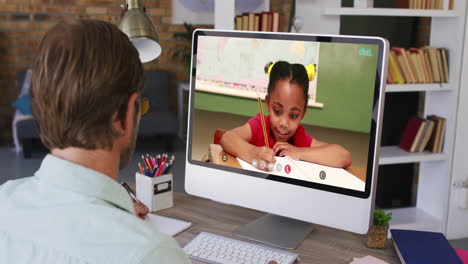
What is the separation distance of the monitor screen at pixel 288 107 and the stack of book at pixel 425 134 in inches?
86.6

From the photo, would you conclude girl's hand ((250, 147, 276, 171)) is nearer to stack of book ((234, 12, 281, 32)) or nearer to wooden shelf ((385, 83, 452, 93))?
wooden shelf ((385, 83, 452, 93))

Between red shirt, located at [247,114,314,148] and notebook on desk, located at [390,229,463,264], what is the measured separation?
1.15 feet

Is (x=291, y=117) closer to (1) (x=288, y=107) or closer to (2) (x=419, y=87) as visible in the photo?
(1) (x=288, y=107)

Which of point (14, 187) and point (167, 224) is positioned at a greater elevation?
point (14, 187)

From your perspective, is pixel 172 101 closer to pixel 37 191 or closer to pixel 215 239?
pixel 215 239

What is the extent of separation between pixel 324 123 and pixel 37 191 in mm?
802

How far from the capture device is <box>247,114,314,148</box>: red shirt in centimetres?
143

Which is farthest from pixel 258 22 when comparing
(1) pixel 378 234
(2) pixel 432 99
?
(1) pixel 378 234

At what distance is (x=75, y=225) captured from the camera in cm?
78

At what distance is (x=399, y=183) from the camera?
413 centimetres

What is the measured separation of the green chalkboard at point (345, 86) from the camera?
1344 mm

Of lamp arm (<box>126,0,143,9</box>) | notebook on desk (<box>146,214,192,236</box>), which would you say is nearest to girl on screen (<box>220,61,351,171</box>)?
notebook on desk (<box>146,214,192,236</box>)

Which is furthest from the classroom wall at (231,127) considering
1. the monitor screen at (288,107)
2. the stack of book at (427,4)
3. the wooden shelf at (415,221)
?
the stack of book at (427,4)

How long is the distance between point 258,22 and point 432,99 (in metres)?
1.30
